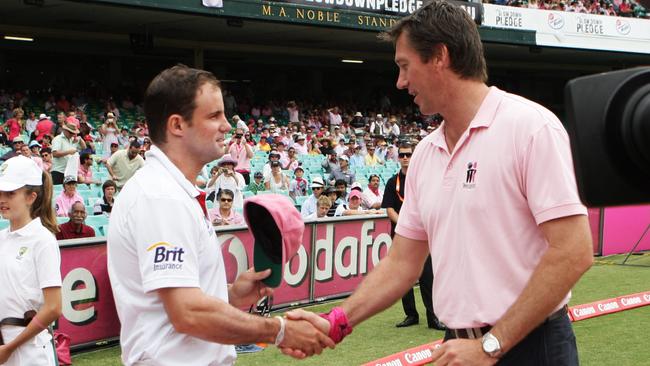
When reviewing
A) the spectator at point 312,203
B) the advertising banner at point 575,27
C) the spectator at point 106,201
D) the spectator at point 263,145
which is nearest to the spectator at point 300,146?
the spectator at point 263,145

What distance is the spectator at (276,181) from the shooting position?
55.0 ft

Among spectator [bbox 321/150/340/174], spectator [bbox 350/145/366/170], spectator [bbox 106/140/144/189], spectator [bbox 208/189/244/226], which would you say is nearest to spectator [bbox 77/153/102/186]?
spectator [bbox 106/140/144/189]

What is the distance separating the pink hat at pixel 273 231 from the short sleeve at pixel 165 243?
1.72ft

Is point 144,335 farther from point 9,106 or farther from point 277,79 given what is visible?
point 277,79

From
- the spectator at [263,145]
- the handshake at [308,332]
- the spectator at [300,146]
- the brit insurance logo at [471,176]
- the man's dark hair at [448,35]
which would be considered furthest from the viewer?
the spectator at [300,146]

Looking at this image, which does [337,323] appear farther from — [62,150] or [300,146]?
[300,146]

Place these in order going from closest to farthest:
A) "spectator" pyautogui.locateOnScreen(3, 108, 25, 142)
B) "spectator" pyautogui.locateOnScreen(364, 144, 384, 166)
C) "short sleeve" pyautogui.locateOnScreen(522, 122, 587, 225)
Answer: "short sleeve" pyautogui.locateOnScreen(522, 122, 587, 225) < "spectator" pyautogui.locateOnScreen(3, 108, 25, 142) < "spectator" pyautogui.locateOnScreen(364, 144, 384, 166)

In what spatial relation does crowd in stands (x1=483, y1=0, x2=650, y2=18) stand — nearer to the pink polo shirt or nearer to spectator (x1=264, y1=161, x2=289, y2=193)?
spectator (x1=264, y1=161, x2=289, y2=193)

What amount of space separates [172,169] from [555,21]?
105ft

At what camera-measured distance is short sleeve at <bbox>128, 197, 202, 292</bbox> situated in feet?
9.49

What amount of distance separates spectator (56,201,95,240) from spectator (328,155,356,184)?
29.6 ft

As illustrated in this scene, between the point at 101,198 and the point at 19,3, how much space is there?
34.5ft

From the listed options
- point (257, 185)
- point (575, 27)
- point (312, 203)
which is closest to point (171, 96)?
point (312, 203)

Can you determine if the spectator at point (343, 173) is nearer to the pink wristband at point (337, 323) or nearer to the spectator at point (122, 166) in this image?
the spectator at point (122, 166)
